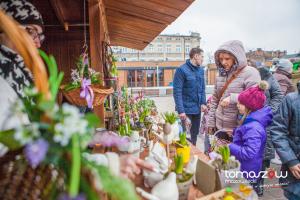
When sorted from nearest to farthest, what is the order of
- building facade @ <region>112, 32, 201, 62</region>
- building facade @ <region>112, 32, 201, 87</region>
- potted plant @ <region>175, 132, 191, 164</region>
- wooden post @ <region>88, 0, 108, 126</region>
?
potted plant @ <region>175, 132, 191, 164</region> < wooden post @ <region>88, 0, 108, 126</region> < building facade @ <region>112, 32, 201, 87</region> < building facade @ <region>112, 32, 201, 62</region>

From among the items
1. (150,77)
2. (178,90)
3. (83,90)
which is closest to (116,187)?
(83,90)

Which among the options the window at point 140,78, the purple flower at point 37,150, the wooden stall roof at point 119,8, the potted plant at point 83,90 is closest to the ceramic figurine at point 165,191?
the purple flower at point 37,150

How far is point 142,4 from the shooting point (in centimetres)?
287

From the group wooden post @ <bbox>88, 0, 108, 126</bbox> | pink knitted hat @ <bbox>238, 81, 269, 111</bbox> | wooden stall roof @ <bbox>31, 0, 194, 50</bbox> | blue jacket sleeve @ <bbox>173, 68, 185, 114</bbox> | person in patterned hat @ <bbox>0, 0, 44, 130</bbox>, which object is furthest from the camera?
blue jacket sleeve @ <bbox>173, 68, 185, 114</bbox>

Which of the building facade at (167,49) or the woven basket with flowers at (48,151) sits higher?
the building facade at (167,49)

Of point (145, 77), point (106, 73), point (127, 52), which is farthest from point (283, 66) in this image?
point (127, 52)

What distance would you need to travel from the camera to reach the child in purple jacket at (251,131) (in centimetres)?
197

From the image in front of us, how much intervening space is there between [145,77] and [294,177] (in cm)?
3064

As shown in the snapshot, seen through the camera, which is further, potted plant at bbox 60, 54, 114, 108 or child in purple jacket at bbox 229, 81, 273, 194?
child in purple jacket at bbox 229, 81, 273, 194

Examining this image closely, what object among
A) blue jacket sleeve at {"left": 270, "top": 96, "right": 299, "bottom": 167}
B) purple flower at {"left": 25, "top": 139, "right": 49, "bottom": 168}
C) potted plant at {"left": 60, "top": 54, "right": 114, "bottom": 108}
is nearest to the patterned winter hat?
potted plant at {"left": 60, "top": 54, "right": 114, "bottom": 108}

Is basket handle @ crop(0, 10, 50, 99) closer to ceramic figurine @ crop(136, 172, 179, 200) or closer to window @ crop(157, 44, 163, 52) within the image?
ceramic figurine @ crop(136, 172, 179, 200)

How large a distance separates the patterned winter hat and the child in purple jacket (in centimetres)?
164

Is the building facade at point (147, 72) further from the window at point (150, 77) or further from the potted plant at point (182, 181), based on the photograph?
the potted plant at point (182, 181)

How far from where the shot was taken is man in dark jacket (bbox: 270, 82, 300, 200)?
1901 mm
